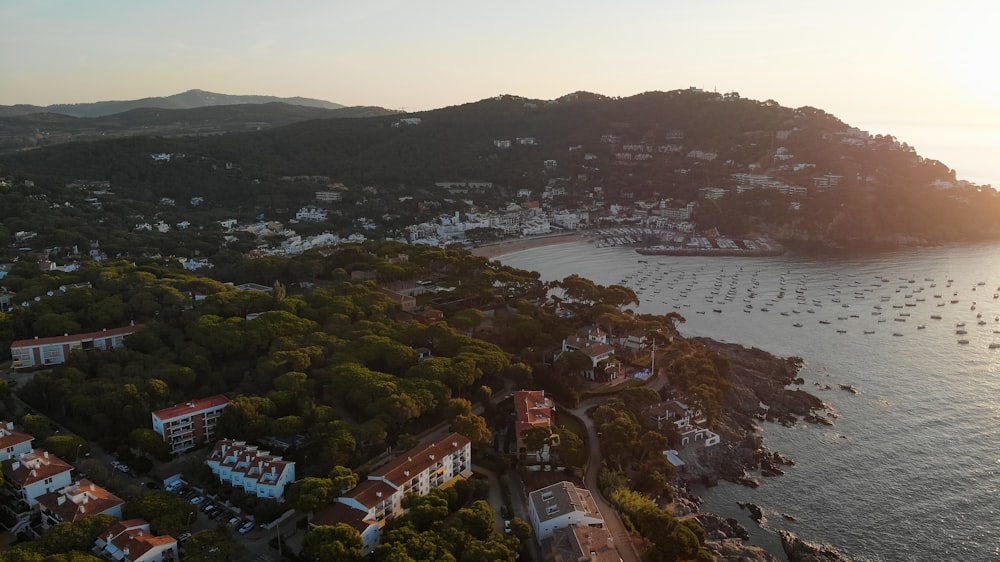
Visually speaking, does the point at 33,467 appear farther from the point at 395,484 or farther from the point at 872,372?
the point at 872,372

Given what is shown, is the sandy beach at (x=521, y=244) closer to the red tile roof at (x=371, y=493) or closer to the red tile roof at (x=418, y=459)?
the red tile roof at (x=418, y=459)

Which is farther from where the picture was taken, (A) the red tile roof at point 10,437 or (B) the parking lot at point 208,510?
(A) the red tile roof at point 10,437

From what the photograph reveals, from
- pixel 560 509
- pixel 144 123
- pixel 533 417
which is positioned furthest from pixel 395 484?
pixel 144 123

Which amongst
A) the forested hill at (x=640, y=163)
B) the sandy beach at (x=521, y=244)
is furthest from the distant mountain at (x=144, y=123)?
the sandy beach at (x=521, y=244)

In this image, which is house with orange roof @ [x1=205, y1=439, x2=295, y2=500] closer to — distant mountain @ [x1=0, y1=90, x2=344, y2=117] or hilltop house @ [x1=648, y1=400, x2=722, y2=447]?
hilltop house @ [x1=648, y1=400, x2=722, y2=447]

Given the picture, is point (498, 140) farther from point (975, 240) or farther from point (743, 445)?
point (743, 445)

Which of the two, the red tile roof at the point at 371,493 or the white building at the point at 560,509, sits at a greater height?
the red tile roof at the point at 371,493
